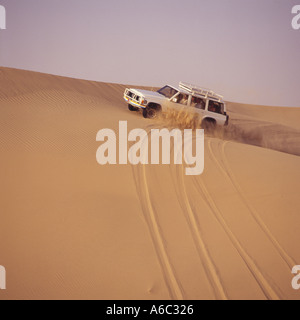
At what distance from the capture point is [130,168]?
6.27 meters

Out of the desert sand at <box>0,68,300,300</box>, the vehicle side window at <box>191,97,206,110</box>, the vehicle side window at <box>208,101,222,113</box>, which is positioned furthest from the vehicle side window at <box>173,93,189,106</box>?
the desert sand at <box>0,68,300,300</box>

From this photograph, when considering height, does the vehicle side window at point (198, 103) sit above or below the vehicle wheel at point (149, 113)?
above

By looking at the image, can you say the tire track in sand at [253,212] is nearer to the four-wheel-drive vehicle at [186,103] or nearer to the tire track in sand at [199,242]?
the tire track in sand at [199,242]

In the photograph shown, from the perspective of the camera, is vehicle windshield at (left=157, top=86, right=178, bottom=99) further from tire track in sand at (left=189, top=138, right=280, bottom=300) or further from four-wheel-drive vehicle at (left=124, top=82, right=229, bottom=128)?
tire track in sand at (left=189, top=138, right=280, bottom=300)

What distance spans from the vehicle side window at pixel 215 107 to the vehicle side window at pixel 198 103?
11.8 inches

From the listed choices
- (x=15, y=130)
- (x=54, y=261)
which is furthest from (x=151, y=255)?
(x=15, y=130)

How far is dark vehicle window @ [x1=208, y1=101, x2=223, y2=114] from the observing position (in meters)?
11.7

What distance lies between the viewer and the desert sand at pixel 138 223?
3.74 metres

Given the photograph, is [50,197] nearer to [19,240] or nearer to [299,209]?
[19,240]

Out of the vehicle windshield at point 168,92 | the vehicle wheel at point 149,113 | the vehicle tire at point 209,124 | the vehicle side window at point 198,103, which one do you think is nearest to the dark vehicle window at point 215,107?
the vehicle side window at point 198,103

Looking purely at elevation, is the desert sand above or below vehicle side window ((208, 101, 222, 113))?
below

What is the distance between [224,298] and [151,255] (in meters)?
1.17

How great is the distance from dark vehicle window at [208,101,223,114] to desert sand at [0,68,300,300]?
Answer: 4.69 meters

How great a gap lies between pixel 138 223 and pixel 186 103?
7.81 m
